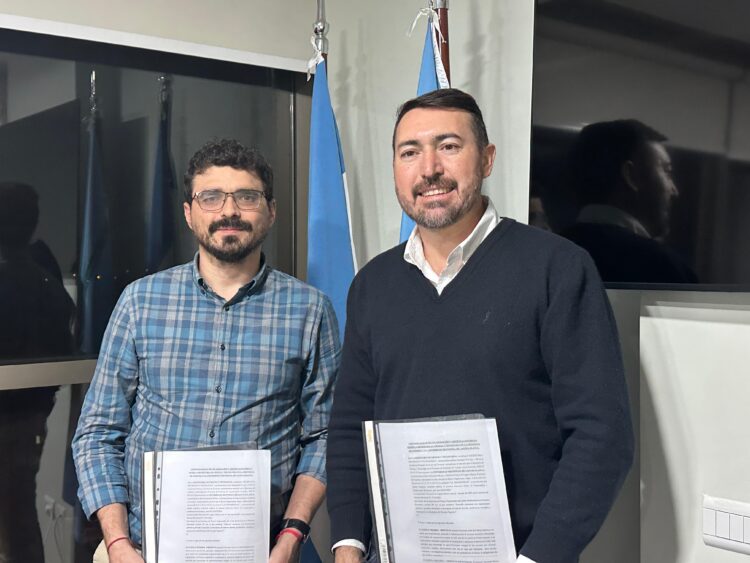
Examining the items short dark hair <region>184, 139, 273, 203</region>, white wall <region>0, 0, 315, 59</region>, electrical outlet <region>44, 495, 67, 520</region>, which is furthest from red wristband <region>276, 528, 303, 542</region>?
white wall <region>0, 0, 315, 59</region>

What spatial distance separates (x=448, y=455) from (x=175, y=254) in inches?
67.5

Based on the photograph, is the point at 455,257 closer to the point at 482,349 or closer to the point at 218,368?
the point at 482,349

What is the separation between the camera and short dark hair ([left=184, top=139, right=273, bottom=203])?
1869mm

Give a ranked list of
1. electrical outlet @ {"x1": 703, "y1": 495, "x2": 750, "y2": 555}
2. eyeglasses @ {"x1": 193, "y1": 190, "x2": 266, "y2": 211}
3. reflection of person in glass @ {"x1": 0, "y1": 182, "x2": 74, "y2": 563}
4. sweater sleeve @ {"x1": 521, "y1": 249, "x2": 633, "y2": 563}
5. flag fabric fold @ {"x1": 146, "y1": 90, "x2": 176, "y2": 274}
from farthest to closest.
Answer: flag fabric fold @ {"x1": 146, "y1": 90, "x2": 176, "y2": 274}, reflection of person in glass @ {"x1": 0, "y1": 182, "x2": 74, "y2": 563}, eyeglasses @ {"x1": 193, "y1": 190, "x2": 266, "y2": 211}, electrical outlet @ {"x1": 703, "y1": 495, "x2": 750, "y2": 555}, sweater sleeve @ {"x1": 521, "y1": 249, "x2": 633, "y2": 563}

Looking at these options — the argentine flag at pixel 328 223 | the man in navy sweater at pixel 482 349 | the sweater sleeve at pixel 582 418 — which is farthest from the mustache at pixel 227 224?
the sweater sleeve at pixel 582 418

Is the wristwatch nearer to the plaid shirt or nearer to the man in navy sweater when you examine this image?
the plaid shirt

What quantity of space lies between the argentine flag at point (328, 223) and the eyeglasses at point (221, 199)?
58cm

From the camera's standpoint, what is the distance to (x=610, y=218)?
1627 millimetres

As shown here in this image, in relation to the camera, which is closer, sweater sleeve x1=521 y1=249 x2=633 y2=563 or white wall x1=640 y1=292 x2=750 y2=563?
sweater sleeve x1=521 y1=249 x2=633 y2=563

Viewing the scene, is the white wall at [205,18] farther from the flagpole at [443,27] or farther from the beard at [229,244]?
the beard at [229,244]

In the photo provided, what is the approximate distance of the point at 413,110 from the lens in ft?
5.07

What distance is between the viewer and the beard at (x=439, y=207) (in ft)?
4.82

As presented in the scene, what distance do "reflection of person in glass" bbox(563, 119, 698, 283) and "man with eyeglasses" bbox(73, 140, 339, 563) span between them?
691mm

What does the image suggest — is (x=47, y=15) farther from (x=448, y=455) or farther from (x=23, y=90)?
(x=448, y=455)
